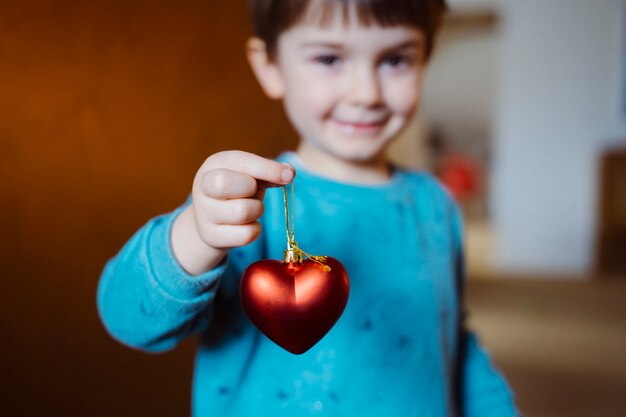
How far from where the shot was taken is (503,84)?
296 cm

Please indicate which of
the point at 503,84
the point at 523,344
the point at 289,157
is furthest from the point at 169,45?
the point at 503,84

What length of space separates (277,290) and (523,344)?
1.72 metres

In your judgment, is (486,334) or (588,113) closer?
(486,334)

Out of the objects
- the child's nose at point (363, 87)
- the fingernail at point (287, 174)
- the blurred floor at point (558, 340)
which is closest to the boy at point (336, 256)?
the child's nose at point (363, 87)

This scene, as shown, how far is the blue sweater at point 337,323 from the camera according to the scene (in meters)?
0.38

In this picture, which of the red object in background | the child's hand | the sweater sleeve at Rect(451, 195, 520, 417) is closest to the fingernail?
the child's hand

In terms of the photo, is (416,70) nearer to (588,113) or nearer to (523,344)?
(523,344)

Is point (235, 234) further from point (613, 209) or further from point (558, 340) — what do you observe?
point (613, 209)

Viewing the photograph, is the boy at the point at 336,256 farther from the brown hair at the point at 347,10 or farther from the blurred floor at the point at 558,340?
the blurred floor at the point at 558,340

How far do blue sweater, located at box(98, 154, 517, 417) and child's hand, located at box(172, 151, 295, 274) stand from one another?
68 millimetres

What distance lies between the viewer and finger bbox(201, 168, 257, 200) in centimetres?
28

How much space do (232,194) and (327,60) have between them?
207 millimetres

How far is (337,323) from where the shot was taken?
1.50 ft

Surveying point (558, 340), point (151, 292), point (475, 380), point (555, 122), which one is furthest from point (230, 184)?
point (555, 122)
